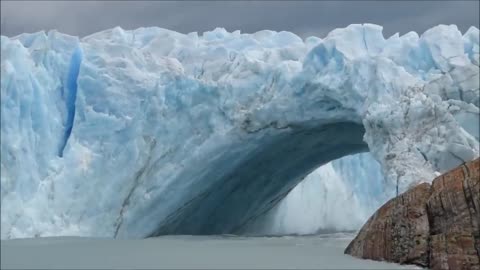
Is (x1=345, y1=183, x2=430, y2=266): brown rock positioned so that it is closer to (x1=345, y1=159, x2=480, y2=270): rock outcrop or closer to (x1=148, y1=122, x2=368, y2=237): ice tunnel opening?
(x1=345, y1=159, x2=480, y2=270): rock outcrop

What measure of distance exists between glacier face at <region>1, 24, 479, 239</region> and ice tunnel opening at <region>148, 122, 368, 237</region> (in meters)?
0.07

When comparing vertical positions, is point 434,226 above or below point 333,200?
above

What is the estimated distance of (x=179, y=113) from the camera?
1216cm

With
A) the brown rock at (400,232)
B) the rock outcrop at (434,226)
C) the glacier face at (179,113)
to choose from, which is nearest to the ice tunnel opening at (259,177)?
the glacier face at (179,113)

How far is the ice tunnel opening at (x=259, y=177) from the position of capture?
12.7 m

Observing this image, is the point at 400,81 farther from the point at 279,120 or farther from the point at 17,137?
the point at 17,137

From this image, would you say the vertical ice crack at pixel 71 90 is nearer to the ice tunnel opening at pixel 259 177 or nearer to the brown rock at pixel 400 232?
the ice tunnel opening at pixel 259 177

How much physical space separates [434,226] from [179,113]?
6076mm

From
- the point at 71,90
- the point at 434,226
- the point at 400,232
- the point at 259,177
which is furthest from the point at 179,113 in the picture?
the point at 434,226

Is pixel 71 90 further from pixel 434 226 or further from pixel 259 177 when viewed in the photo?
pixel 434 226

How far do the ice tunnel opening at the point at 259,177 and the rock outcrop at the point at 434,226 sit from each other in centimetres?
464

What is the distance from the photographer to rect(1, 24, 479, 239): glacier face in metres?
10.9

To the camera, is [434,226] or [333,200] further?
[333,200]

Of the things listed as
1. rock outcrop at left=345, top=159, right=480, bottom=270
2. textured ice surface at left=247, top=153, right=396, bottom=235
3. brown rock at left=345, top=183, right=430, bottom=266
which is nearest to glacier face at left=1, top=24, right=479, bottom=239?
brown rock at left=345, top=183, right=430, bottom=266
